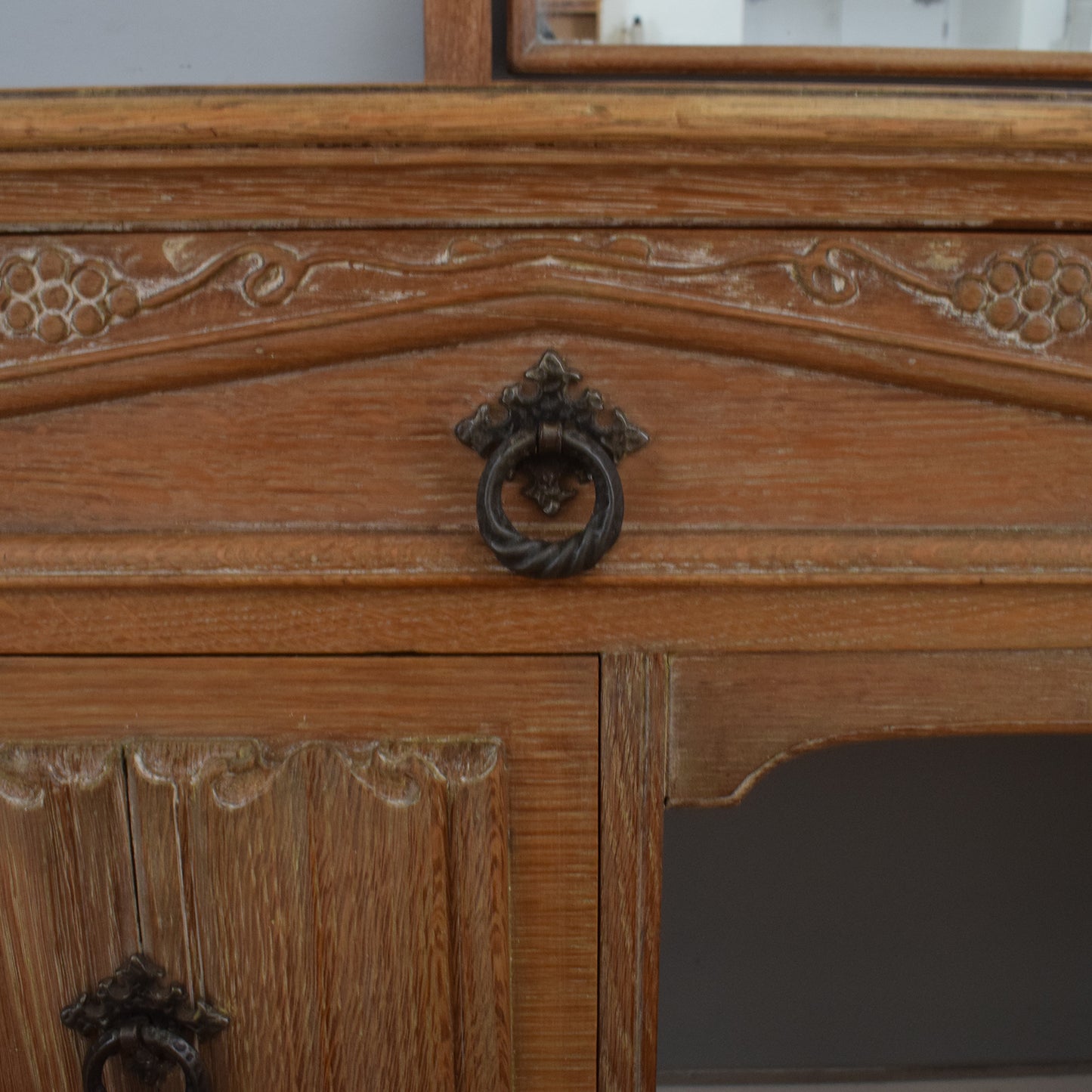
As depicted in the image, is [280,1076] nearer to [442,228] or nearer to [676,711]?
[676,711]

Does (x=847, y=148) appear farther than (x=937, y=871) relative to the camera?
No

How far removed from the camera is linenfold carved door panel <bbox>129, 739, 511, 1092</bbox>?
0.42 m

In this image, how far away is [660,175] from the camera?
1.17 ft

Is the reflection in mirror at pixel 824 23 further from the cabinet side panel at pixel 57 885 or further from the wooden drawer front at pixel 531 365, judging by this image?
the cabinet side panel at pixel 57 885

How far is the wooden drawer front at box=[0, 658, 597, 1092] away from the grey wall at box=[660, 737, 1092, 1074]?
50cm

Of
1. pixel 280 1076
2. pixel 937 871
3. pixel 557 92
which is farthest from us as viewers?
pixel 937 871

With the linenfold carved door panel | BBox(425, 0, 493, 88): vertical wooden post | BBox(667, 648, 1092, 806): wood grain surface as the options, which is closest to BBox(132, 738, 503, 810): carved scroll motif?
the linenfold carved door panel

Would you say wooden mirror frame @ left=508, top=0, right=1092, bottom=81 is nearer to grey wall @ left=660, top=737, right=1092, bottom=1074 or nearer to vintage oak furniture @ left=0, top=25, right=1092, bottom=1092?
vintage oak furniture @ left=0, top=25, right=1092, bottom=1092

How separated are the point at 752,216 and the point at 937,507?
0.49 ft

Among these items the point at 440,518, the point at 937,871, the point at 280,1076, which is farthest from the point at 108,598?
the point at 937,871

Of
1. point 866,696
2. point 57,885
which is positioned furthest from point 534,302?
point 57,885

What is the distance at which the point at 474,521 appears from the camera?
0.39 metres

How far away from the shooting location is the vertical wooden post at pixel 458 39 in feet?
2.10

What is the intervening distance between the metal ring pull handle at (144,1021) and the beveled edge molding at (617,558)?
199mm
